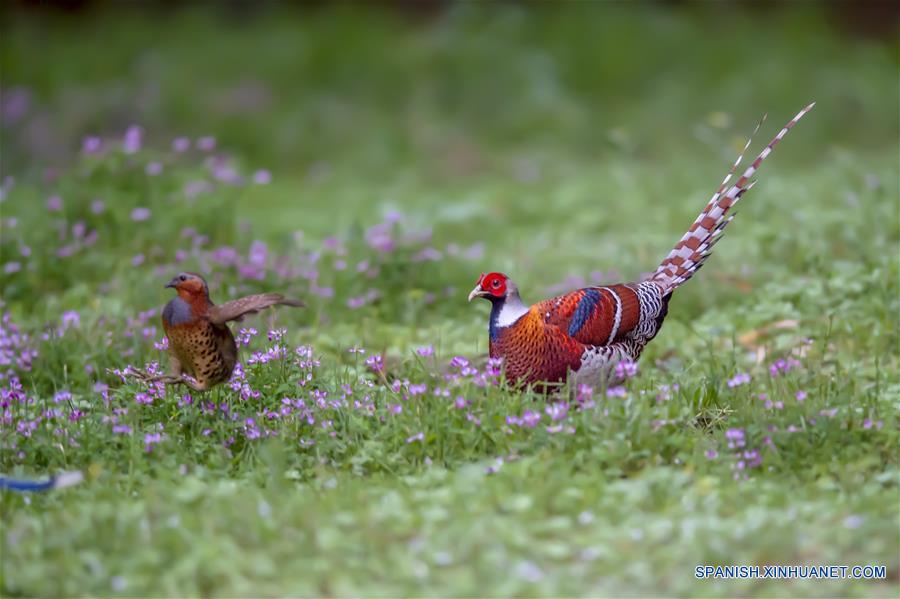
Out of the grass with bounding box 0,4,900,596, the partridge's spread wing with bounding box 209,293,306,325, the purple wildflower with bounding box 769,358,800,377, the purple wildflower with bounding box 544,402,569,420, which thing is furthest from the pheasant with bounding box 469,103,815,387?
the partridge's spread wing with bounding box 209,293,306,325

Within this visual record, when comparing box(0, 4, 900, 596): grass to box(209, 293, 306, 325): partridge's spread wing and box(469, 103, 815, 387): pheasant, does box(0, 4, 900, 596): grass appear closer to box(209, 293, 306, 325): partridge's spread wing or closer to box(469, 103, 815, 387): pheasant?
box(469, 103, 815, 387): pheasant

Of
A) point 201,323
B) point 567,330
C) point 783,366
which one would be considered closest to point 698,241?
point 783,366

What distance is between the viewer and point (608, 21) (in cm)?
1383

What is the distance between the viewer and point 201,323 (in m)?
4.57

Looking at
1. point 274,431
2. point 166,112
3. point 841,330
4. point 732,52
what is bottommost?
point 274,431

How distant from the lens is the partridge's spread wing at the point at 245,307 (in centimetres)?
449

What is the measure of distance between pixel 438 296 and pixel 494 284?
85.2 inches

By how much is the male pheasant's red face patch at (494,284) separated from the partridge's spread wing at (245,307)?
809mm

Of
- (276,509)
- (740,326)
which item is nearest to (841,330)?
(740,326)

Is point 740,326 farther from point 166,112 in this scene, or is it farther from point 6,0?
point 6,0

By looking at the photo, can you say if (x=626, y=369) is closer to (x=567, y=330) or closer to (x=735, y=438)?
(x=567, y=330)

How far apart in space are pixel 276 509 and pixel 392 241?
3.49m

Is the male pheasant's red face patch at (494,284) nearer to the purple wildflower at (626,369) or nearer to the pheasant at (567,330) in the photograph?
the pheasant at (567,330)

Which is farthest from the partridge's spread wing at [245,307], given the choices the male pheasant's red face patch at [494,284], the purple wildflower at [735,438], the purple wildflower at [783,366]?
the purple wildflower at [783,366]
